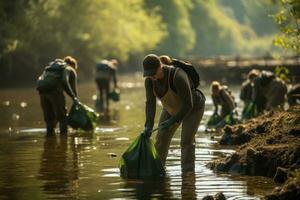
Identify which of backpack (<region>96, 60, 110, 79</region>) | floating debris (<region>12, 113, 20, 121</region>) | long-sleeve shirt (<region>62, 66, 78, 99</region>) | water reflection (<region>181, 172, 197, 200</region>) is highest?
backpack (<region>96, 60, 110, 79</region>)

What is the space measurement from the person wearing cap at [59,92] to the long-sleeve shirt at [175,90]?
7233 mm

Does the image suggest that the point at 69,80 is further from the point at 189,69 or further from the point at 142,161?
the point at 189,69

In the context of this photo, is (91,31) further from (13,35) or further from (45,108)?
(45,108)

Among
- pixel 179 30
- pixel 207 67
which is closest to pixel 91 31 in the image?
pixel 207 67

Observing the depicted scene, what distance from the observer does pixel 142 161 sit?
13.8 metres

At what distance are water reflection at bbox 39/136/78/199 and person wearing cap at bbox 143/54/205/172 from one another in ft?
4.50

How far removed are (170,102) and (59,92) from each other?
25.3 ft

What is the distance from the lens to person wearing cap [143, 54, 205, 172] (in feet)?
43.2

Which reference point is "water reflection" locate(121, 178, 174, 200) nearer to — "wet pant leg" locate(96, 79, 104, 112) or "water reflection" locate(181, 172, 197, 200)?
"water reflection" locate(181, 172, 197, 200)

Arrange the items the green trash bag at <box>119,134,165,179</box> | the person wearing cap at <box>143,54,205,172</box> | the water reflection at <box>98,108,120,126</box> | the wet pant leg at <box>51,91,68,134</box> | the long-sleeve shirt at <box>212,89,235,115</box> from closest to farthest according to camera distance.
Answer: the person wearing cap at <box>143,54,205,172</box>
the green trash bag at <box>119,134,165,179</box>
the wet pant leg at <box>51,91,68,134</box>
the long-sleeve shirt at <box>212,89,235,115</box>
the water reflection at <box>98,108,120,126</box>

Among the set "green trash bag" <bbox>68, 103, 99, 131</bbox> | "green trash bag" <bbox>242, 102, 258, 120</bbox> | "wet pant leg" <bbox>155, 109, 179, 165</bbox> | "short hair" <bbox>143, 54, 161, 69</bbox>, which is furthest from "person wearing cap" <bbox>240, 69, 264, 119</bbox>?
"short hair" <bbox>143, 54, 161, 69</bbox>

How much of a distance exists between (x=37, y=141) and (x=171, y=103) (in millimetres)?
7531

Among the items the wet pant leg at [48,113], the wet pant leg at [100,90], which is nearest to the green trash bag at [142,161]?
the wet pant leg at [48,113]

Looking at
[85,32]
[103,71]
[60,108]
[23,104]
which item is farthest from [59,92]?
[85,32]
